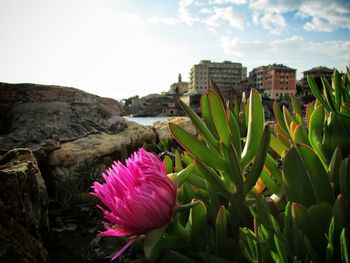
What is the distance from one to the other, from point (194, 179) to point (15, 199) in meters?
0.66

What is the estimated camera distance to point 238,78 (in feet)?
252

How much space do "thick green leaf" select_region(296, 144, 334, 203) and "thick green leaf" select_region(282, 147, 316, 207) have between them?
0.01 metres

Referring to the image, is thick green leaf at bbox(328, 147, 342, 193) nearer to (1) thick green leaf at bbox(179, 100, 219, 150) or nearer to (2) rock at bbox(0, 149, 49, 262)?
(1) thick green leaf at bbox(179, 100, 219, 150)

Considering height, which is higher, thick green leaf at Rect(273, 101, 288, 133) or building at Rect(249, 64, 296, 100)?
building at Rect(249, 64, 296, 100)

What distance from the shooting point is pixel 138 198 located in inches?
23.6

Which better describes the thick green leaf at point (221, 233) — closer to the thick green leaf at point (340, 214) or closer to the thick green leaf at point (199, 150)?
the thick green leaf at point (199, 150)

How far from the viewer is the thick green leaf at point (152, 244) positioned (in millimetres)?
572

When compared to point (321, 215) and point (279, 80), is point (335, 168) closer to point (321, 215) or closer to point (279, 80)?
point (321, 215)

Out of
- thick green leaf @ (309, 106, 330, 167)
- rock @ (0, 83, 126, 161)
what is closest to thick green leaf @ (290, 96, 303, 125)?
thick green leaf @ (309, 106, 330, 167)

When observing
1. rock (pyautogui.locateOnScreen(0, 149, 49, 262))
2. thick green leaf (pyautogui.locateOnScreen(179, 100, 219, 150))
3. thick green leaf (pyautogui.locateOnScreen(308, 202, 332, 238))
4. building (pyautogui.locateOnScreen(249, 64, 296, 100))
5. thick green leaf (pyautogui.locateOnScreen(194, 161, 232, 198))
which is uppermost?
building (pyautogui.locateOnScreen(249, 64, 296, 100))

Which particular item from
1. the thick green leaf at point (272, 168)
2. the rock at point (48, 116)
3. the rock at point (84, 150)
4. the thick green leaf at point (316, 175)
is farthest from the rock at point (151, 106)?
the thick green leaf at point (316, 175)

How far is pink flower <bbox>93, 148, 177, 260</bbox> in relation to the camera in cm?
60

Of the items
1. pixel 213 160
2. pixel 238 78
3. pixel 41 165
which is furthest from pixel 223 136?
pixel 238 78

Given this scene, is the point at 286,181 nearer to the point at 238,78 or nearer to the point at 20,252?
the point at 20,252
